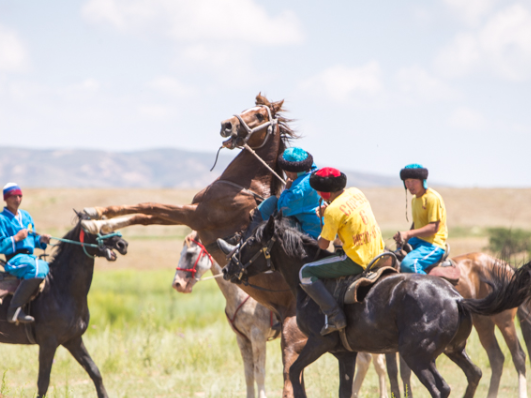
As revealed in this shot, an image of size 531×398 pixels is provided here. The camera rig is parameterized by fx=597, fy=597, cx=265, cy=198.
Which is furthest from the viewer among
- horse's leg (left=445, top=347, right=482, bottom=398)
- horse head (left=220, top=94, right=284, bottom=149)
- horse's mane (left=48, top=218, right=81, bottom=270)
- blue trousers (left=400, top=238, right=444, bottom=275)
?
horse's mane (left=48, top=218, right=81, bottom=270)

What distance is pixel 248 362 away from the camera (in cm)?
880

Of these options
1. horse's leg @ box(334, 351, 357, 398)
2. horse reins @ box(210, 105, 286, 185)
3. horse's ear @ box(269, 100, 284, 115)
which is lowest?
horse's leg @ box(334, 351, 357, 398)

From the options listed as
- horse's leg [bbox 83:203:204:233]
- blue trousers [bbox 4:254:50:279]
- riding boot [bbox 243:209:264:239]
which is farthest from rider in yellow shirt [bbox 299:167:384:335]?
blue trousers [bbox 4:254:50:279]

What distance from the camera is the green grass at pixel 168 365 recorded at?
10219 millimetres

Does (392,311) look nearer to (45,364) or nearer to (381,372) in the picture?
(381,372)

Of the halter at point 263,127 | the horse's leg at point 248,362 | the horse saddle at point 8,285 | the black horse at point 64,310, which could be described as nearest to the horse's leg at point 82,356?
the black horse at point 64,310

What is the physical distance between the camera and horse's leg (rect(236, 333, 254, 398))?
861 cm

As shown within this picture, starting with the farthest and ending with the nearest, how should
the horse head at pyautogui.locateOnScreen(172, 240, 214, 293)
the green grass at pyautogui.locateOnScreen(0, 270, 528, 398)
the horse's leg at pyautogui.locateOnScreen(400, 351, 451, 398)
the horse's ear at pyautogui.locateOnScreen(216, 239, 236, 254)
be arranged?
1. the green grass at pyautogui.locateOnScreen(0, 270, 528, 398)
2. the horse head at pyautogui.locateOnScreen(172, 240, 214, 293)
3. the horse's ear at pyautogui.locateOnScreen(216, 239, 236, 254)
4. the horse's leg at pyautogui.locateOnScreen(400, 351, 451, 398)

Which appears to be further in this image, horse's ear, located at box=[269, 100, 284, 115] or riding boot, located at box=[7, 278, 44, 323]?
horse's ear, located at box=[269, 100, 284, 115]

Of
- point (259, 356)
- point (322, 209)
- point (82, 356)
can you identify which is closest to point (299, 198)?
point (322, 209)

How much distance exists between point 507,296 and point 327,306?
66.5 inches

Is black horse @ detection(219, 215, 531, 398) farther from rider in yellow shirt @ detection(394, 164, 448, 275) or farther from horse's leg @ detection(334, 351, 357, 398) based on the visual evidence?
rider in yellow shirt @ detection(394, 164, 448, 275)

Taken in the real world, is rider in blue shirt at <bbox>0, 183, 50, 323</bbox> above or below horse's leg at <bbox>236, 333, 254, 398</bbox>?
above

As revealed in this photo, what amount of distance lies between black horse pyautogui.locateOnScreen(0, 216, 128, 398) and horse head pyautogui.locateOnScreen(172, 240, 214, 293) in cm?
117
